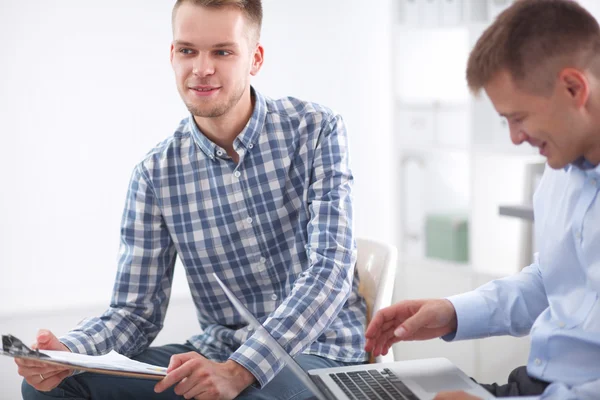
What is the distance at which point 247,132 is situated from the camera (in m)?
1.82

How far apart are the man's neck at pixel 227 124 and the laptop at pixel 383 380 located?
2.11 ft

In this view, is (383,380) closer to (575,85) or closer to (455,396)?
(455,396)

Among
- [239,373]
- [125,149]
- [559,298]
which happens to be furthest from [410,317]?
[125,149]

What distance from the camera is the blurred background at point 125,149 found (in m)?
3.61

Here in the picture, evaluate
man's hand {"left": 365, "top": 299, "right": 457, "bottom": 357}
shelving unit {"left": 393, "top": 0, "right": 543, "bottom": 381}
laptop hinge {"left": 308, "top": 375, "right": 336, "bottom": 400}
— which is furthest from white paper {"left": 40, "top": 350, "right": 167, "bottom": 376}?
shelving unit {"left": 393, "top": 0, "right": 543, "bottom": 381}

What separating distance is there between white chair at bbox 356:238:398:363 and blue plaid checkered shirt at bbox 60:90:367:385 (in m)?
0.04

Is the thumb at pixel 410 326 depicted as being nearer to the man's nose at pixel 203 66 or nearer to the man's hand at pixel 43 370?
the man's hand at pixel 43 370

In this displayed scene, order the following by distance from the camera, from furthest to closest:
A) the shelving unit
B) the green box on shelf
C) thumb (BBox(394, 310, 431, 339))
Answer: the green box on shelf, the shelving unit, thumb (BBox(394, 310, 431, 339))

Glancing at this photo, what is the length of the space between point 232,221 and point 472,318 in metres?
0.64

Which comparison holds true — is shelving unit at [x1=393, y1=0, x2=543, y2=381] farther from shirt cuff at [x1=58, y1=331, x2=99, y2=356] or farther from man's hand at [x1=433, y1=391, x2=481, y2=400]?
man's hand at [x1=433, y1=391, x2=481, y2=400]

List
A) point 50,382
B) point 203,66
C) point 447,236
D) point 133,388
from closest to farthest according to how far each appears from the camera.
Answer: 1. point 50,382
2. point 133,388
3. point 203,66
4. point 447,236

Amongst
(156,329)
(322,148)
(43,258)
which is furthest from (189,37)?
(43,258)

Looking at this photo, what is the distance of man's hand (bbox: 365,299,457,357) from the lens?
4.51 ft

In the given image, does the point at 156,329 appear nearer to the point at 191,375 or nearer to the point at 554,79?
Result: the point at 191,375
